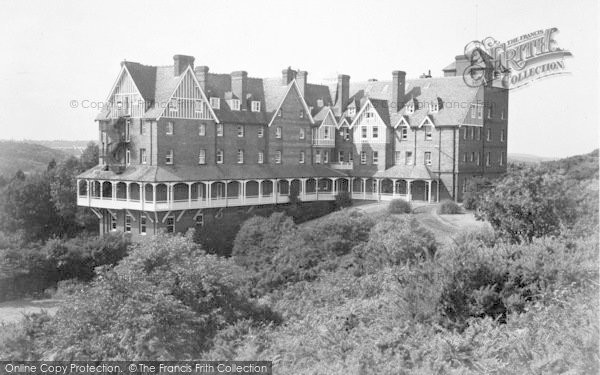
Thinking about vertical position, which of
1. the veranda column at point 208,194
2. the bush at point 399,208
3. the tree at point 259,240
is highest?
the veranda column at point 208,194

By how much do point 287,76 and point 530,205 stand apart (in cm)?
3206

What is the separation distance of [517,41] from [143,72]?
28.7 metres

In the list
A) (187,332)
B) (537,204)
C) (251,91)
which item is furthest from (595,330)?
(251,91)

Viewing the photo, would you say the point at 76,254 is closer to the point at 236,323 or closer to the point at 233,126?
the point at 233,126

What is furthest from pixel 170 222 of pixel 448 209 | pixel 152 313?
pixel 152 313

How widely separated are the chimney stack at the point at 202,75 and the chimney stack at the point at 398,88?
16.1 metres

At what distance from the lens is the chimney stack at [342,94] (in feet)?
207

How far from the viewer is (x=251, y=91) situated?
193ft

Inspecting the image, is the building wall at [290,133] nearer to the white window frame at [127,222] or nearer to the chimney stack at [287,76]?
the chimney stack at [287,76]

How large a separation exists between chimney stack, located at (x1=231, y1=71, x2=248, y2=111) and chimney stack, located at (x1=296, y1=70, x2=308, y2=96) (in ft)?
20.2

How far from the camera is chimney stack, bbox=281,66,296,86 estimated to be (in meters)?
58.9

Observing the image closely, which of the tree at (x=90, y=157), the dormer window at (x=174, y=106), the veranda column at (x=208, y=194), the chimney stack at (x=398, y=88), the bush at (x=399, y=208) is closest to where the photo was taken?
the dormer window at (x=174, y=106)

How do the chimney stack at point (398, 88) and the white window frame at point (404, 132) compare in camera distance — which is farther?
the chimney stack at point (398, 88)

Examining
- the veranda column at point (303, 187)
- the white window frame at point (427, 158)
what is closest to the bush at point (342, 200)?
the veranda column at point (303, 187)
